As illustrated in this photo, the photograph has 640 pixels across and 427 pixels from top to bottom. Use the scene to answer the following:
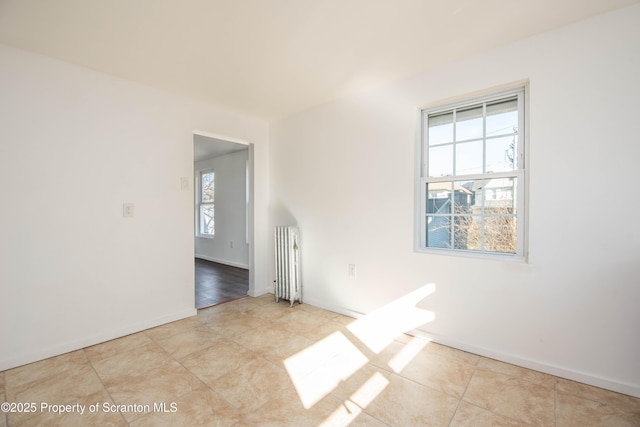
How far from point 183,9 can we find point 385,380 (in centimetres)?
282

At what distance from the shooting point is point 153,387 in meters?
1.92

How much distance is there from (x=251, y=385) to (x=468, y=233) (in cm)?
Result: 212

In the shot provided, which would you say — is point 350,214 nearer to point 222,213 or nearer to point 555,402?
point 555,402

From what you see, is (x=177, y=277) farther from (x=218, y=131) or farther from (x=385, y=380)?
(x=385, y=380)

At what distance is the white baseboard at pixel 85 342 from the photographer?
2164mm

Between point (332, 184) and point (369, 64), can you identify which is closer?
point (369, 64)

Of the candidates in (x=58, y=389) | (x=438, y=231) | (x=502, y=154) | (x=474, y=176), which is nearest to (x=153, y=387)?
(x=58, y=389)

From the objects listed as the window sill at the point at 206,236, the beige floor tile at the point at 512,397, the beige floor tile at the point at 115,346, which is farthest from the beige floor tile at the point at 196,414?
the window sill at the point at 206,236

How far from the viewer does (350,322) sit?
300 cm

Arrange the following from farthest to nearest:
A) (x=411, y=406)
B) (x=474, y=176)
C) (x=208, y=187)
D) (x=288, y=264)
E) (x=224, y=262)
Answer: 1. (x=208, y=187)
2. (x=224, y=262)
3. (x=288, y=264)
4. (x=474, y=176)
5. (x=411, y=406)

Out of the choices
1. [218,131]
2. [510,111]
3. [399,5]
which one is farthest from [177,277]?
[510,111]

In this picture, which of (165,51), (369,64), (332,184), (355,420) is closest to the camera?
(355,420)

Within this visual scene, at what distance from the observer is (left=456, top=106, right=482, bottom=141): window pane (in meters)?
2.46

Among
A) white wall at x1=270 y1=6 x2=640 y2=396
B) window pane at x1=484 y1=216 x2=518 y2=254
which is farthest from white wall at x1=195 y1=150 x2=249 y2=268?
window pane at x1=484 y1=216 x2=518 y2=254
